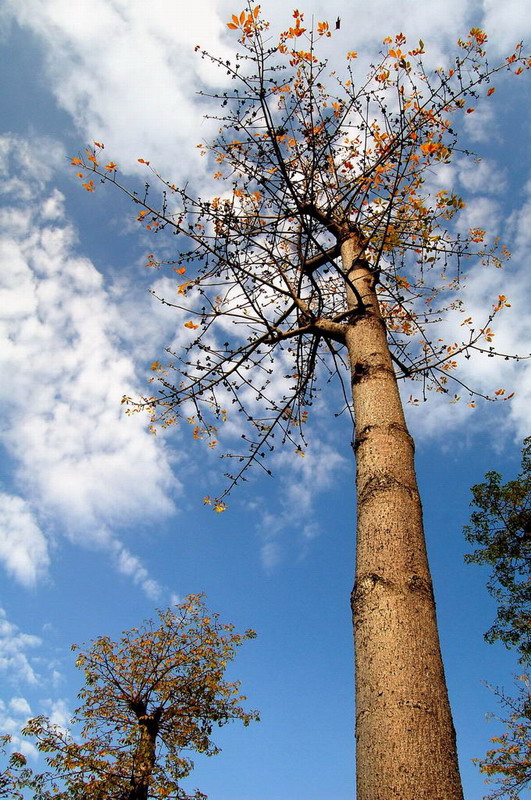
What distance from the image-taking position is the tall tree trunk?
1.44m

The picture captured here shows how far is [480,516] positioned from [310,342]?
31.3 ft

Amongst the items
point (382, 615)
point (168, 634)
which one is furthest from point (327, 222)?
point (168, 634)

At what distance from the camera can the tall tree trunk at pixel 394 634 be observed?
1.44m

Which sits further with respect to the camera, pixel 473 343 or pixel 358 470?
pixel 473 343

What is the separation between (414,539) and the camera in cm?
200

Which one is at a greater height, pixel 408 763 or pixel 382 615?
pixel 382 615

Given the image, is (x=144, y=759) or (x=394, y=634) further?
(x=144, y=759)

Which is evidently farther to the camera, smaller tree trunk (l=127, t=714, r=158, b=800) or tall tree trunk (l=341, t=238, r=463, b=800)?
smaller tree trunk (l=127, t=714, r=158, b=800)

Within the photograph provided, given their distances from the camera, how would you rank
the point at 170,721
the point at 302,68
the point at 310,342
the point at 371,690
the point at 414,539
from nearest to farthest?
the point at 371,690 < the point at 414,539 < the point at 302,68 < the point at 310,342 < the point at 170,721

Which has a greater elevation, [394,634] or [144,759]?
[144,759]

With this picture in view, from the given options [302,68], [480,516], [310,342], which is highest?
[480,516]

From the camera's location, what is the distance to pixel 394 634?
1.69m

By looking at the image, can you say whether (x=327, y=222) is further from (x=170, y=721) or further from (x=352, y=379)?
(x=170, y=721)

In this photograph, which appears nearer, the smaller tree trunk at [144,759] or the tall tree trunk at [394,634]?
the tall tree trunk at [394,634]
